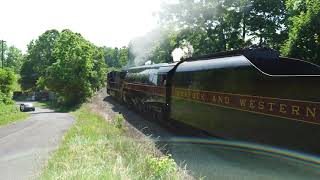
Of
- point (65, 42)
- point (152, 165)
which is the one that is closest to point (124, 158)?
point (152, 165)

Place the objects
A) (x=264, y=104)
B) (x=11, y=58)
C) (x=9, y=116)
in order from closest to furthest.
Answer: (x=264, y=104)
(x=9, y=116)
(x=11, y=58)

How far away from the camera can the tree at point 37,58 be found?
108375 millimetres

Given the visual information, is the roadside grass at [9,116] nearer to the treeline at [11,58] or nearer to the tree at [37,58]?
the tree at [37,58]

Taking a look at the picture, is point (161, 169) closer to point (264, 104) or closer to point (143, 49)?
point (264, 104)

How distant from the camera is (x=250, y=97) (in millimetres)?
11766

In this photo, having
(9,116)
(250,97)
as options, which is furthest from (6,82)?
(250,97)

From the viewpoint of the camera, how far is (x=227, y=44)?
41.0 metres

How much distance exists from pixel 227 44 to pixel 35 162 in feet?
95.7

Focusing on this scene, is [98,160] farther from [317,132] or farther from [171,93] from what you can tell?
[171,93]

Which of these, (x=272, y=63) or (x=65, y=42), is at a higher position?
(x=65, y=42)

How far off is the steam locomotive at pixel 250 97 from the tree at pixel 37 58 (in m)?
91.4

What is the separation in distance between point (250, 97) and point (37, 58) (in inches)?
4090

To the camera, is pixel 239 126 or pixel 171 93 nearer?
pixel 239 126

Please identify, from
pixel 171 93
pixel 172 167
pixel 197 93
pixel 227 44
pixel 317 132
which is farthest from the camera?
pixel 227 44
